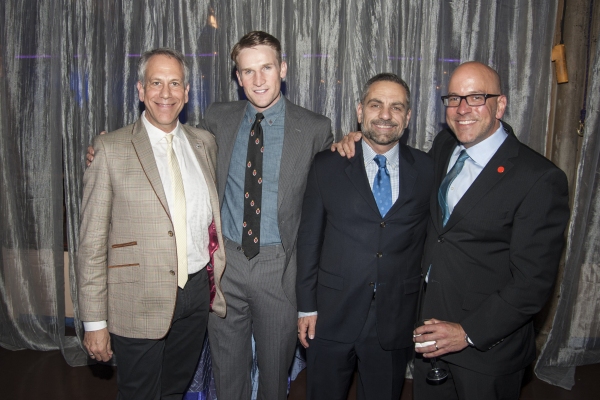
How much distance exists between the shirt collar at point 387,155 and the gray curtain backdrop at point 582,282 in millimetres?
1569

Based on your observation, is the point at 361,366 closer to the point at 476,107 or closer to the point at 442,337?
the point at 442,337

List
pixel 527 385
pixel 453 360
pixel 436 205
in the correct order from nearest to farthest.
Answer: pixel 453 360, pixel 436 205, pixel 527 385

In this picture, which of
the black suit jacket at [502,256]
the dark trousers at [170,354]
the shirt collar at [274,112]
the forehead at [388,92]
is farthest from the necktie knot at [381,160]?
the dark trousers at [170,354]

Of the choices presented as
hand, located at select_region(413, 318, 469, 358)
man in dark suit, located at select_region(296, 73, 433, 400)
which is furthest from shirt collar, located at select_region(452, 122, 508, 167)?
hand, located at select_region(413, 318, 469, 358)

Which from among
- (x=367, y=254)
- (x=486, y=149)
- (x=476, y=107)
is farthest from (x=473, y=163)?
(x=367, y=254)

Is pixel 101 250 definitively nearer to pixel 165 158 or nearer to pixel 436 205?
pixel 165 158

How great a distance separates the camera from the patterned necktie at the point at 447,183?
6.48 ft

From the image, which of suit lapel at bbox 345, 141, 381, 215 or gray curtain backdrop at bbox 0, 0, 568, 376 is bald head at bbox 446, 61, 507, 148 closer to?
suit lapel at bbox 345, 141, 381, 215

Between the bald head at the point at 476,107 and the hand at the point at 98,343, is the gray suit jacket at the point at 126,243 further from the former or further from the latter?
the bald head at the point at 476,107

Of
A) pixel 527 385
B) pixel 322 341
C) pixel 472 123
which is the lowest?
pixel 527 385

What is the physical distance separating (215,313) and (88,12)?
2034 millimetres

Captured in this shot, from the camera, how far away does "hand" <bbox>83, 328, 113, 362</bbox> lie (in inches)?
77.0

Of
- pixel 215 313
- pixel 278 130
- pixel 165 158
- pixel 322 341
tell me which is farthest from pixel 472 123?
pixel 215 313

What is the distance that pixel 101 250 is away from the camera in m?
1.93
